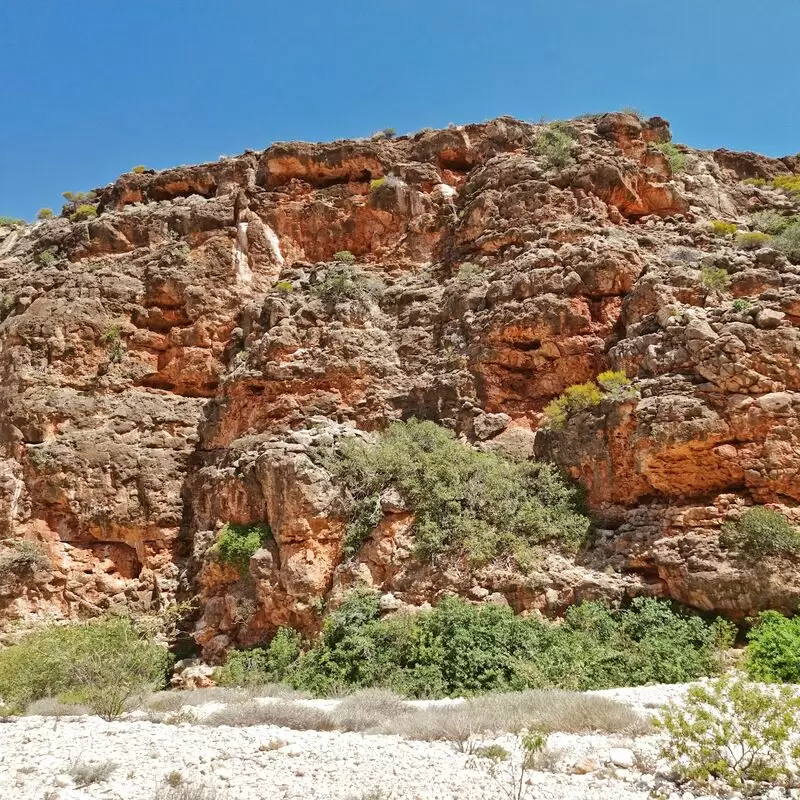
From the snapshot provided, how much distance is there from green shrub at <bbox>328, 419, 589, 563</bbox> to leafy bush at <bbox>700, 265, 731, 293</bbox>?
221 inches

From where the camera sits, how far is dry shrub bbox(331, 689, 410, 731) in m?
7.65

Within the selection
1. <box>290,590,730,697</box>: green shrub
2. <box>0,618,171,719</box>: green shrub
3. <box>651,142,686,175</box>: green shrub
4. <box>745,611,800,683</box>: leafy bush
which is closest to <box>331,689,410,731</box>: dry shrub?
<box>290,590,730,697</box>: green shrub

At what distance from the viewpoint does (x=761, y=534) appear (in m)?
10.4

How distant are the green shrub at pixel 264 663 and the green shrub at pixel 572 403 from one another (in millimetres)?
7246

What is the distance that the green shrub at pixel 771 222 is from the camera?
17250mm

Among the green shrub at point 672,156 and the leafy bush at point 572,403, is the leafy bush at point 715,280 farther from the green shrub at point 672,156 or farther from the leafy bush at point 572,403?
the green shrub at point 672,156

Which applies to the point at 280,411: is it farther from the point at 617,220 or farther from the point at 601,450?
the point at 617,220

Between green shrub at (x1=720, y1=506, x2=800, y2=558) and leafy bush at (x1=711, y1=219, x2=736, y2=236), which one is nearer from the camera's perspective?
green shrub at (x1=720, y1=506, x2=800, y2=558)

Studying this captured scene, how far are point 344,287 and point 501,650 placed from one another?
1169 centimetres

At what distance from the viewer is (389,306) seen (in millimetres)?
18891

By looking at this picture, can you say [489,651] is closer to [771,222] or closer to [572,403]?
[572,403]

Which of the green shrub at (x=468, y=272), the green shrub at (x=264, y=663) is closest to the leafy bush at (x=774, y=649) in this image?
the green shrub at (x=264, y=663)

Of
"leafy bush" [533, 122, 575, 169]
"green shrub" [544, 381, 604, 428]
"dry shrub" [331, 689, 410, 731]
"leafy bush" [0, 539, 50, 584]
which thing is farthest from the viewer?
"leafy bush" [533, 122, 575, 169]

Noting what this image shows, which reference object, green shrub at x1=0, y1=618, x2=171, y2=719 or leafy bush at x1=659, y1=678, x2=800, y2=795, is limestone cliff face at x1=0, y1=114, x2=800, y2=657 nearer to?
green shrub at x1=0, y1=618, x2=171, y2=719
